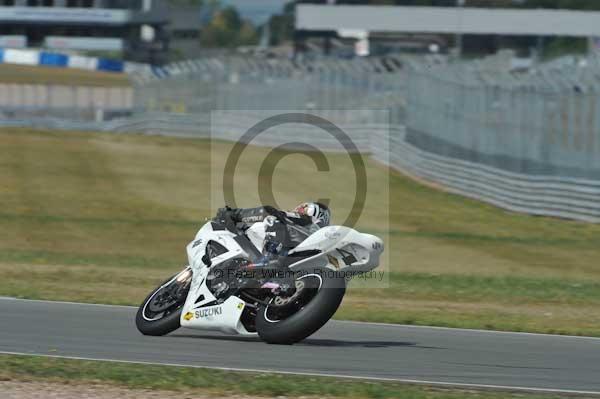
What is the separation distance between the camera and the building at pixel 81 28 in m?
92.4

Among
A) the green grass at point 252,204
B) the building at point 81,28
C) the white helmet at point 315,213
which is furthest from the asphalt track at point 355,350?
the building at point 81,28

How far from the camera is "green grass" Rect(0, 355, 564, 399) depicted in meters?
7.72

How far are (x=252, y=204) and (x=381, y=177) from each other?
749 cm

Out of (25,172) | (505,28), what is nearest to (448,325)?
(25,172)

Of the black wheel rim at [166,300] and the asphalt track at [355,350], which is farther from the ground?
the black wheel rim at [166,300]

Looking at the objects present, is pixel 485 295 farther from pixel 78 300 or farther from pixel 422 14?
pixel 422 14

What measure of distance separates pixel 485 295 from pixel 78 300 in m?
5.59

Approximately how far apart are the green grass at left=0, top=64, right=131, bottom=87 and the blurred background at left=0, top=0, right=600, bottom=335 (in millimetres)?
21079

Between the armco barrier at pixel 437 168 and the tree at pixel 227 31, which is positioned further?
the tree at pixel 227 31

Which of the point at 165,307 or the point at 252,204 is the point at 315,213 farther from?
the point at 252,204

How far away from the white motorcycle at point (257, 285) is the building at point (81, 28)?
86.1 meters

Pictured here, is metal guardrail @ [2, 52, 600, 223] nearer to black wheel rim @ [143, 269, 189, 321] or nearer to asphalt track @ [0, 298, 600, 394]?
asphalt track @ [0, 298, 600, 394]

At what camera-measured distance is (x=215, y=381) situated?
7992 millimetres

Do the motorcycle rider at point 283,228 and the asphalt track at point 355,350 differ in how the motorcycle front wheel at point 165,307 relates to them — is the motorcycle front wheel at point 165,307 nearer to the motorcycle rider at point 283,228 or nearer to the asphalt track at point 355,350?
the asphalt track at point 355,350
